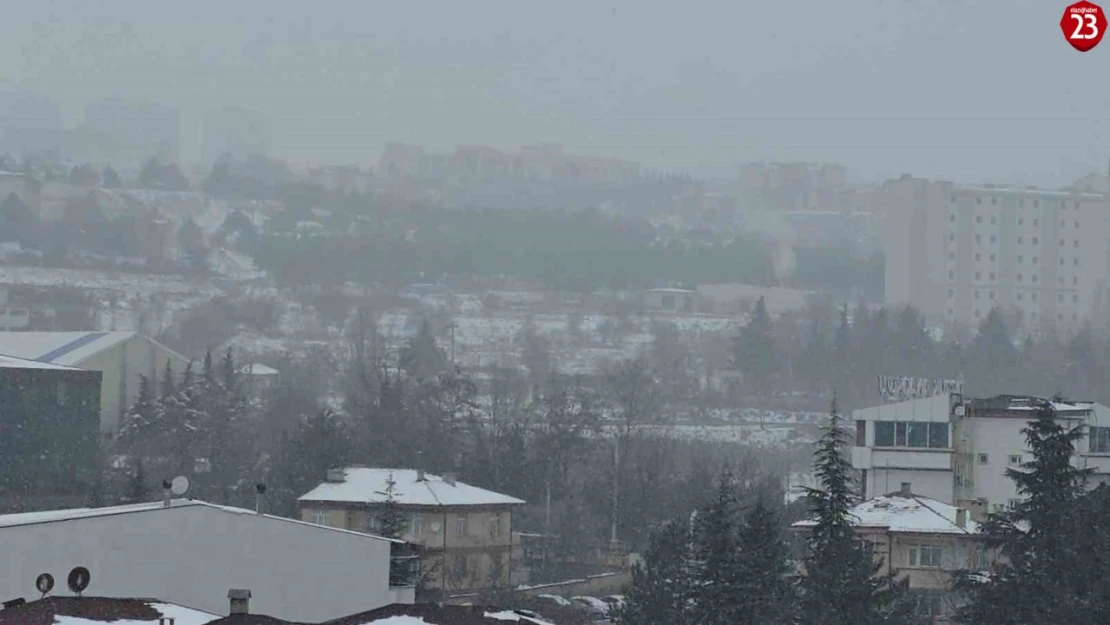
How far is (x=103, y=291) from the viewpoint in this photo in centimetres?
10369

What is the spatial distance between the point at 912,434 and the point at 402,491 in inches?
394

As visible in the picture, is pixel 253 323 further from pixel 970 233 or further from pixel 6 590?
pixel 6 590

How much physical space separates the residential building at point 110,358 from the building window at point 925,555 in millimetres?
27138

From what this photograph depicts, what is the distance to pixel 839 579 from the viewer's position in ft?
70.5

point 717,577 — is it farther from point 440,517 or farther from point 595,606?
point 440,517

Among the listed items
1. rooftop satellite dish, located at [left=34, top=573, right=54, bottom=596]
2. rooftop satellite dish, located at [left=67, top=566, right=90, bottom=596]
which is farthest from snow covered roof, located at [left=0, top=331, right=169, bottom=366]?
rooftop satellite dish, located at [left=34, top=573, right=54, bottom=596]

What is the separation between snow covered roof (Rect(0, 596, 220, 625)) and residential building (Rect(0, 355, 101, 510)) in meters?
23.7

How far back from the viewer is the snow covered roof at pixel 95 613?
1578 centimetres

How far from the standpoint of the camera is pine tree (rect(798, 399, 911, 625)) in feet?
70.0

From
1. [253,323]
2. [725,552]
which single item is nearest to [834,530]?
→ [725,552]

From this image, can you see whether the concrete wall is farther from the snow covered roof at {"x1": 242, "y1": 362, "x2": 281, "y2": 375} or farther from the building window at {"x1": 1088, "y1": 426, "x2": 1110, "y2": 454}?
the building window at {"x1": 1088, "y1": 426, "x2": 1110, "y2": 454}

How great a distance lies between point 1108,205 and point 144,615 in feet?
357

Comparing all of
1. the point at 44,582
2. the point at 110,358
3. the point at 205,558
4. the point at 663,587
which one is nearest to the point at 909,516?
the point at 663,587

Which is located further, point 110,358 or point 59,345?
point 59,345
